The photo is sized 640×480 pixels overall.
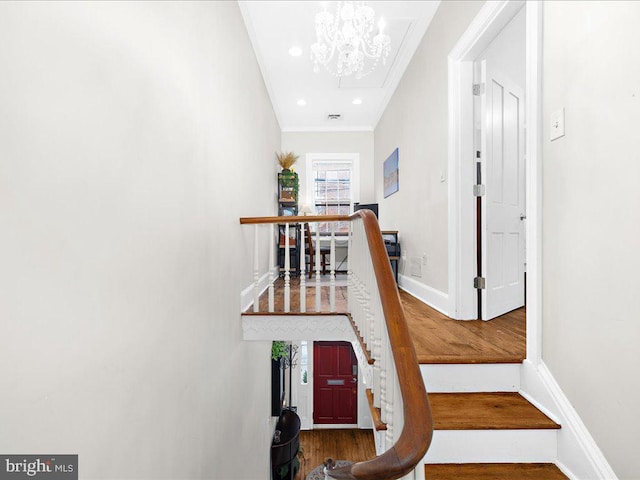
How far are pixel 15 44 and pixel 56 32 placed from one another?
141 mm

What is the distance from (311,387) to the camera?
7.68 meters

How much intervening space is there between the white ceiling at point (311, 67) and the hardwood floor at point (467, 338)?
279cm

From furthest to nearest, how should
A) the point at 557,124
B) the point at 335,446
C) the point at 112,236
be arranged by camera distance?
the point at 335,446
the point at 557,124
the point at 112,236

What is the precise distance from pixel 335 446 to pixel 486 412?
253 inches

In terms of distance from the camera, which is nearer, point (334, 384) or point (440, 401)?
point (440, 401)

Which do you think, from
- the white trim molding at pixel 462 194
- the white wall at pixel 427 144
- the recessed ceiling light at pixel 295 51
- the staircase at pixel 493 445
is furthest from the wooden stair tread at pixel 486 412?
the recessed ceiling light at pixel 295 51

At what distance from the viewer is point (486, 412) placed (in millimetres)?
1676

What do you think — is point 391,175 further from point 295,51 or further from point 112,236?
point 112,236

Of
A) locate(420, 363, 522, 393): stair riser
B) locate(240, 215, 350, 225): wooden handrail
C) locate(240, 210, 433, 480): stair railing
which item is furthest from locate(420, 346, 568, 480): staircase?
locate(240, 215, 350, 225): wooden handrail

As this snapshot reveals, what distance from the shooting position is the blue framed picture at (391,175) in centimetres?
480

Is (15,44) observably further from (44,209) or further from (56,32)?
(44,209)

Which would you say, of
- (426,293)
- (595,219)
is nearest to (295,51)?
(426,293)

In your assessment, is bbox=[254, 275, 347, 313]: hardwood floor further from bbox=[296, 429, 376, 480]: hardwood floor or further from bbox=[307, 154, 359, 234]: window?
bbox=[296, 429, 376, 480]: hardwood floor

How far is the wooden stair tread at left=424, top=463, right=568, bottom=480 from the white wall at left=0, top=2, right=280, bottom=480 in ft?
3.88
